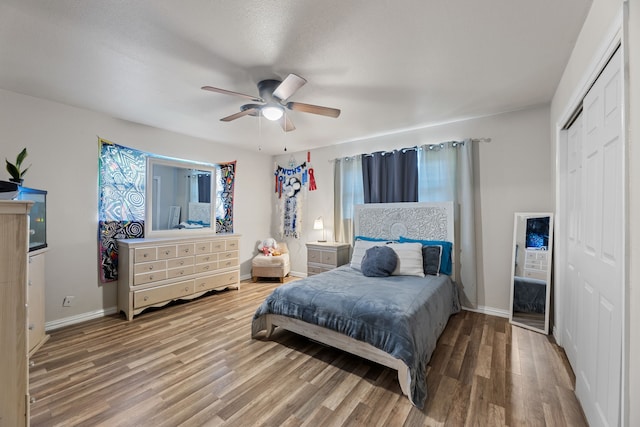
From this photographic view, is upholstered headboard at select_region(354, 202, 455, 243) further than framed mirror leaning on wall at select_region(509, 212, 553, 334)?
Yes

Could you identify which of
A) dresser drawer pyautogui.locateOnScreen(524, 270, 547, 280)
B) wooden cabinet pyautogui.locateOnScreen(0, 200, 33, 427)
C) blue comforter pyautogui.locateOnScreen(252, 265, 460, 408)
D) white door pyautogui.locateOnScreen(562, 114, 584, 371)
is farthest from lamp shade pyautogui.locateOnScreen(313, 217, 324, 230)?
wooden cabinet pyautogui.locateOnScreen(0, 200, 33, 427)

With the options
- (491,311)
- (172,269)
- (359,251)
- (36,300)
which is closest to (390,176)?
(359,251)

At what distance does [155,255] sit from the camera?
11.1 feet

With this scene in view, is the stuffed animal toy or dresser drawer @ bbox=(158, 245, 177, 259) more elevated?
dresser drawer @ bbox=(158, 245, 177, 259)

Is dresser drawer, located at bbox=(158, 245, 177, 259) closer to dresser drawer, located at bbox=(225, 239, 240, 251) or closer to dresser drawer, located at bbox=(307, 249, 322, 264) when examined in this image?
dresser drawer, located at bbox=(225, 239, 240, 251)

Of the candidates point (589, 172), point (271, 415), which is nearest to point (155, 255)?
point (271, 415)

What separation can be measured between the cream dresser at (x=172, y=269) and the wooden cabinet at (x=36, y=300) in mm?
703

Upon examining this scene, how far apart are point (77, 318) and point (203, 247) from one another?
1555 mm

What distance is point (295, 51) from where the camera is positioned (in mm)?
1955

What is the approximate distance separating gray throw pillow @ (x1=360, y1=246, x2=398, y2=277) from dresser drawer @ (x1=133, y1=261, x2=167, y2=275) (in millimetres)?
2585

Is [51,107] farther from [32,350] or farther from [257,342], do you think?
[257,342]

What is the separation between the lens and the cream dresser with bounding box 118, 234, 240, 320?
10.4 ft

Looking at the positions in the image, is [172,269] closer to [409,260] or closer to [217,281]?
[217,281]

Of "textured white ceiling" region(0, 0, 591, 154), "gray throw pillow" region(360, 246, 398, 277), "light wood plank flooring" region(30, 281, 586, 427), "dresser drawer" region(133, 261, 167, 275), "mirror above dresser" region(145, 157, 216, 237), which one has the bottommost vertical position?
"light wood plank flooring" region(30, 281, 586, 427)
